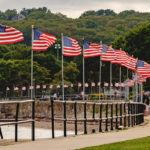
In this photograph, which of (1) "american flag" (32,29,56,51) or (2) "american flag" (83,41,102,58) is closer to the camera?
(1) "american flag" (32,29,56,51)

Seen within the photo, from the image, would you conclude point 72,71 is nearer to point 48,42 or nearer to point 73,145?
point 48,42

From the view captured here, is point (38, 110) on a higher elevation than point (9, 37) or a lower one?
lower

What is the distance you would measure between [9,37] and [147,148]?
17098 millimetres

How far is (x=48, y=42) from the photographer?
37.2 m

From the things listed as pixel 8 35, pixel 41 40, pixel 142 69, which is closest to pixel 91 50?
pixel 142 69

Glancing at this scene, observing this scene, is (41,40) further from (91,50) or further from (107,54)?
(107,54)

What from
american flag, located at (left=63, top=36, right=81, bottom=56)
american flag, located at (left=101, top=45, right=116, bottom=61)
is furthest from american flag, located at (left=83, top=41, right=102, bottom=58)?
american flag, located at (left=63, top=36, right=81, bottom=56)

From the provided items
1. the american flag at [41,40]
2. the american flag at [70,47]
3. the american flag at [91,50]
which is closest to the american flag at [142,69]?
the american flag at [91,50]

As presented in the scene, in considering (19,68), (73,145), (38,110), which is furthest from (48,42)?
(19,68)

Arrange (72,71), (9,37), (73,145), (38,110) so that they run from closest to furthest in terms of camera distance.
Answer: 1. (73,145)
2. (9,37)
3. (38,110)
4. (72,71)

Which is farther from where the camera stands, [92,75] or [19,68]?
[92,75]

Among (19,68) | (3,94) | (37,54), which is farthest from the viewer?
(37,54)

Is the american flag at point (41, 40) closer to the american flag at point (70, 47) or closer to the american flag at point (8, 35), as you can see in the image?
the american flag at point (70, 47)

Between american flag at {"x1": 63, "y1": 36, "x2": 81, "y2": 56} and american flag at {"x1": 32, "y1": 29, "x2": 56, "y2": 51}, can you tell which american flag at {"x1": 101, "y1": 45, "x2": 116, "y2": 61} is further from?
american flag at {"x1": 32, "y1": 29, "x2": 56, "y2": 51}
